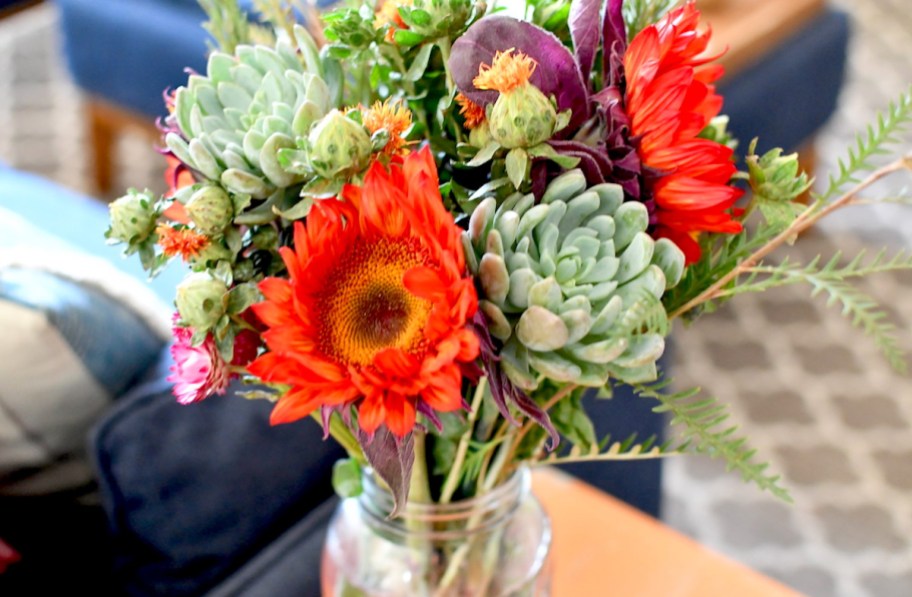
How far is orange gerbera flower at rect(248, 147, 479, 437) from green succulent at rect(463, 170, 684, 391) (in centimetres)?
2

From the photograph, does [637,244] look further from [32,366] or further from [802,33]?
[802,33]

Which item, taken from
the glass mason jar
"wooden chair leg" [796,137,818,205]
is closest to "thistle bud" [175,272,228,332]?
the glass mason jar

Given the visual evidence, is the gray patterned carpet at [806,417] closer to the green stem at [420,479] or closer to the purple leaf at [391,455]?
the green stem at [420,479]

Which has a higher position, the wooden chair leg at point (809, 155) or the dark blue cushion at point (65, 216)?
the dark blue cushion at point (65, 216)

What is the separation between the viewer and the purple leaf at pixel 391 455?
42 cm

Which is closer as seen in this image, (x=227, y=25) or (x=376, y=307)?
(x=376, y=307)

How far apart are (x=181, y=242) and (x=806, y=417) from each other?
5.28 feet

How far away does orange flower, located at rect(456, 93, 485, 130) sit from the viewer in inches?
17.1

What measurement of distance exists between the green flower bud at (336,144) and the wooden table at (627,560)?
0.50 m

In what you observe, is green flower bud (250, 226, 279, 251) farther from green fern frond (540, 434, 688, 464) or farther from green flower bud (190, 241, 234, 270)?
green fern frond (540, 434, 688, 464)

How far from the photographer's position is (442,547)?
23.7 inches

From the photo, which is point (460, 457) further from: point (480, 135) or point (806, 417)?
point (806, 417)

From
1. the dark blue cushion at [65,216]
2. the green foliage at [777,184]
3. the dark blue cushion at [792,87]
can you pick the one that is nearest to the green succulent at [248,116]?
the green foliage at [777,184]

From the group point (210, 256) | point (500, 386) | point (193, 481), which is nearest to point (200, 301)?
point (210, 256)
